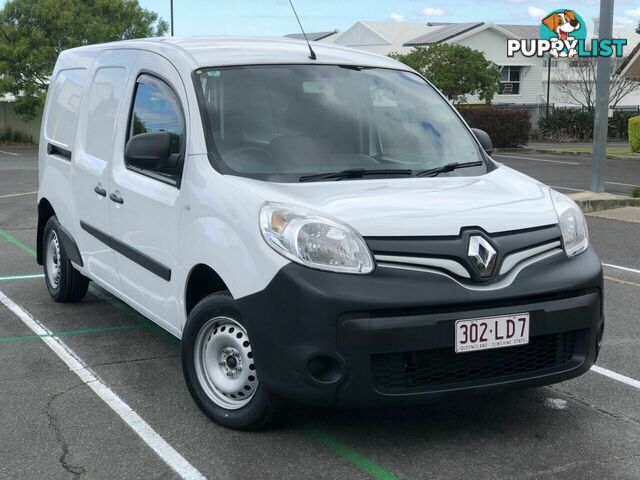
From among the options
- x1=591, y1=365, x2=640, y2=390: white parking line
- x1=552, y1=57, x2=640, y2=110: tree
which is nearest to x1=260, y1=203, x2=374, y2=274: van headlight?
x1=591, y1=365, x2=640, y2=390: white parking line

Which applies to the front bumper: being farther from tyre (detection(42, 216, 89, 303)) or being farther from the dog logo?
the dog logo

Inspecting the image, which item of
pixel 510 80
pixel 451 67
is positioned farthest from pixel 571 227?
pixel 510 80

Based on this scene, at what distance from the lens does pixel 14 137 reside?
113 feet

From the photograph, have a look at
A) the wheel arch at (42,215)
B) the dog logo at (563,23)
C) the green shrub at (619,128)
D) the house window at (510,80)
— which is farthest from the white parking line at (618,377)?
the house window at (510,80)

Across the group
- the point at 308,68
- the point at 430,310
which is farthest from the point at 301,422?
the point at 308,68

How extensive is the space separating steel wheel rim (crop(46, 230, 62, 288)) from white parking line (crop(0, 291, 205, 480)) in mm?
347

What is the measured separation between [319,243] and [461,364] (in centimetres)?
81

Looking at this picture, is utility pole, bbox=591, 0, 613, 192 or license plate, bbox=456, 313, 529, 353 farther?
utility pole, bbox=591, 0, 613, 192

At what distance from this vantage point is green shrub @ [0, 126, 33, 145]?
34406 millimetres

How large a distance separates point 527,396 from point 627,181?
15863mm

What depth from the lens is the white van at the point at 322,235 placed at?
11.8 ft

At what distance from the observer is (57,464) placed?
3.75 metres

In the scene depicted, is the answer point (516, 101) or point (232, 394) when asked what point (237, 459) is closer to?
point (232, 394)

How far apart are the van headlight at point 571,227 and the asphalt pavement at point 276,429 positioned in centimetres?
88
